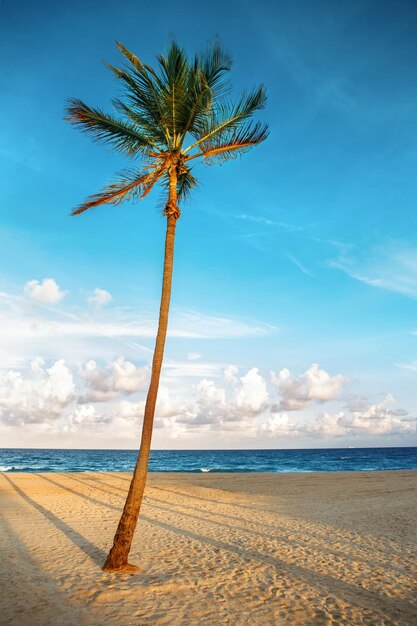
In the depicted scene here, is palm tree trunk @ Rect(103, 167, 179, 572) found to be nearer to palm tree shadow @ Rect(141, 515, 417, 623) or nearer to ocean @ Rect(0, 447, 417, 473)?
palm tree shadow @ Rect(141, 515, 417, 623)

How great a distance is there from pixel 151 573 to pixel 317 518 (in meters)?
9.00

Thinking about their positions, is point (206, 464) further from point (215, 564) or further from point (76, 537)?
point (215, 564)

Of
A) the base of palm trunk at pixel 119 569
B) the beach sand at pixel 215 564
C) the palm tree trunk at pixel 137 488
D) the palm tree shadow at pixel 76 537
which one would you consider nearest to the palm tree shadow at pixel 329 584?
the beach sand at pixel 215 564

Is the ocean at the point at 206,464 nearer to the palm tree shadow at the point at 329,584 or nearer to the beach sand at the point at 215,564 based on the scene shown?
the beach sand at the point at 215,564

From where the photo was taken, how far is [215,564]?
30.3 feet

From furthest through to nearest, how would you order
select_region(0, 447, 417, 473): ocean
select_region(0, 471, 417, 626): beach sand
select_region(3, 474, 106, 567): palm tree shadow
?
select_region(0, 447, 417, 473): ocean < select_region(3, 474, 106, 567): palm tree shadow < select_region(0, 471, 417, 626): beach sand

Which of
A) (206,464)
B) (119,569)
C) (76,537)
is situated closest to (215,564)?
(119,569)

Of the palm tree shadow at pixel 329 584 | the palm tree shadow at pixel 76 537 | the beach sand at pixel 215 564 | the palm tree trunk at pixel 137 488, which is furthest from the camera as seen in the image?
the palm tree shadow at pixel 76 537

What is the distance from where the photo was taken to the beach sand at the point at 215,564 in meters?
6.59

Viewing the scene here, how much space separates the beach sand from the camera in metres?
6.59

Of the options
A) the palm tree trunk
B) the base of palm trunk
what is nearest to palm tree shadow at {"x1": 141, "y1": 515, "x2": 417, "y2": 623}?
the base of palm trunk

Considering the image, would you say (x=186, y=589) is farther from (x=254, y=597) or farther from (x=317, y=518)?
(x=317, y=518)

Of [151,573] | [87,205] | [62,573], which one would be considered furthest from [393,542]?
[87,205]

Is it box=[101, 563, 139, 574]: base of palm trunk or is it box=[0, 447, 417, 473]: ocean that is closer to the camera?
box=[101, 563, 139, 574]: base of palm trunk
